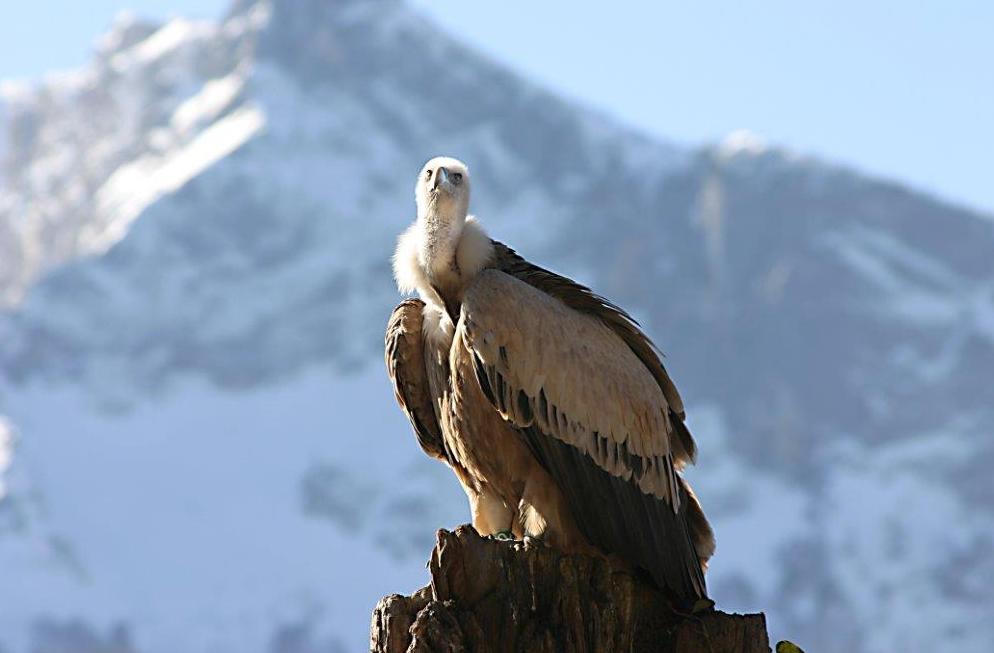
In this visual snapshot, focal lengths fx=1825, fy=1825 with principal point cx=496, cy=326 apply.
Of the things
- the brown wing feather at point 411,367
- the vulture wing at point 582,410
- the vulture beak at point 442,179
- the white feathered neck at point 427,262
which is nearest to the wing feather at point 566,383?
the vulture wing at point 582,410

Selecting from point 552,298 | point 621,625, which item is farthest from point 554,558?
point 552,298

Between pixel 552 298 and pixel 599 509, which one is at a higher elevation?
pixel 552 298

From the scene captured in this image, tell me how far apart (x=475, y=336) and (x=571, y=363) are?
64 centimetres

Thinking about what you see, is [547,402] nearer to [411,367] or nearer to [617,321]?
[617,321]

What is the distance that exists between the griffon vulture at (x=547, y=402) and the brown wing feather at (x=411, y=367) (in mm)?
170

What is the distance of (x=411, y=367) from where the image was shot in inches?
490

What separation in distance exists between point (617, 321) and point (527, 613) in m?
3.12

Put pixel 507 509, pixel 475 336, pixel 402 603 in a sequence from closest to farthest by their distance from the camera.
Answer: pixel 402 603 < pixel 475 336 < pixel 507 509

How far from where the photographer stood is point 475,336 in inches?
449

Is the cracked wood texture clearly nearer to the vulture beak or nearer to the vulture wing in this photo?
the vulture wing

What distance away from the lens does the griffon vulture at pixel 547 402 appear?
37.5ft

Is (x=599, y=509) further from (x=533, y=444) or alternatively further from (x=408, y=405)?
(x=408, y=405)

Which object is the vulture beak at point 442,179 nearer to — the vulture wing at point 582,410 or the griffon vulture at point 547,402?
the griffon vulture at point 547,402

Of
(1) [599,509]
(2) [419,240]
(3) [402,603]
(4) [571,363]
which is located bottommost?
(3) [402,603]
